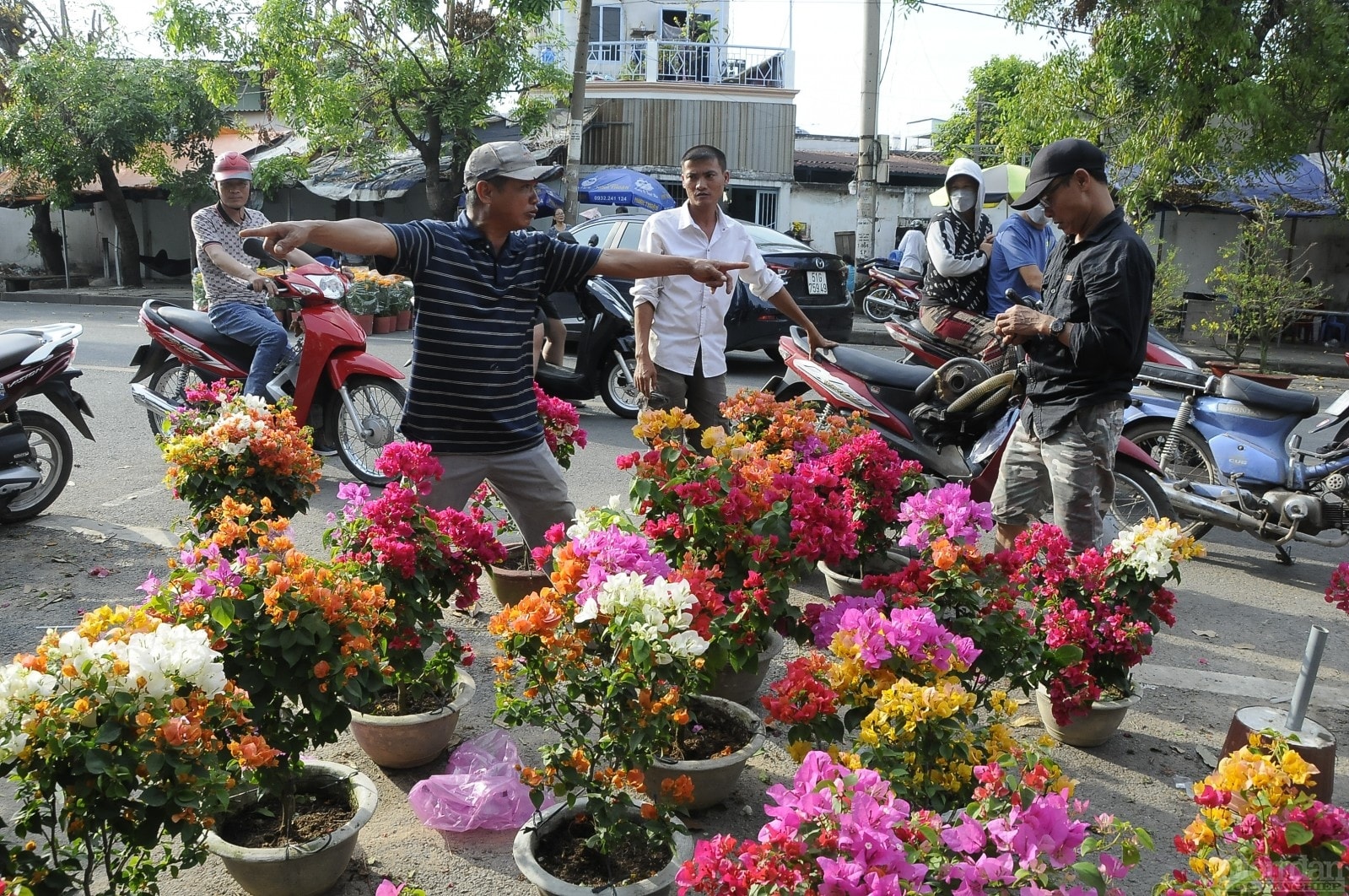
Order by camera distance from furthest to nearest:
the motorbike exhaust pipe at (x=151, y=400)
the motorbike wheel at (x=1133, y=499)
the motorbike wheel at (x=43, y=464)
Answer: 1. the motorbike exhaust pipe at (x=151, y=400)
2. the motorbike wheel at (x=43, y=464)
3. the motorbike wheel at (x=1133, y=499)

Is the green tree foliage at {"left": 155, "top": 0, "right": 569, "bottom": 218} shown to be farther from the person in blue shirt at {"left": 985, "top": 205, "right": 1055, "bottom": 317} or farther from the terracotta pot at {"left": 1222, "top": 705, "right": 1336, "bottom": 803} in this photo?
the terracotta pot at {"left": 1222, "top": 705, "right": 1336, "bottom": 803}

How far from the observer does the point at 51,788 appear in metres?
2.04

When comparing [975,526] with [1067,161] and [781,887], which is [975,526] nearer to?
[1067,161]

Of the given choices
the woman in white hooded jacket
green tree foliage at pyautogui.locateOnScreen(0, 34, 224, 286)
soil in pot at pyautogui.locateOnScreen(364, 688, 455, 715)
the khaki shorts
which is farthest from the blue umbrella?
soil in pot at pyautogui.locateOnScreen(364, 688, 455, 715)

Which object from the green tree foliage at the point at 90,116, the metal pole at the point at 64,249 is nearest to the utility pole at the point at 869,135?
the green tree foliage at the point at 90,116

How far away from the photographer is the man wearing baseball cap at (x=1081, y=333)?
151 inches

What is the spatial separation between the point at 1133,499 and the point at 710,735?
341 centimetres

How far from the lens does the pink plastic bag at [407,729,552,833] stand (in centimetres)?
308

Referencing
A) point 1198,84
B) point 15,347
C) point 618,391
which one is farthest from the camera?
point 1198,84

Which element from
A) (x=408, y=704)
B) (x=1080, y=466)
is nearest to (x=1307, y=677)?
(x=1080, y=466)

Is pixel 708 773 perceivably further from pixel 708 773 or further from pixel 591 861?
pixel 591 861

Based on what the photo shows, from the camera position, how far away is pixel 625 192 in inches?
810

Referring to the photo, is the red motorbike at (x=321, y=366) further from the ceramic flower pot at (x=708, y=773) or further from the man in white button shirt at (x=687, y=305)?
the ceramic flower pot at (x=708, y=773)

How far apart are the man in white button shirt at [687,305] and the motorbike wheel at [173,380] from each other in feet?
12.7
